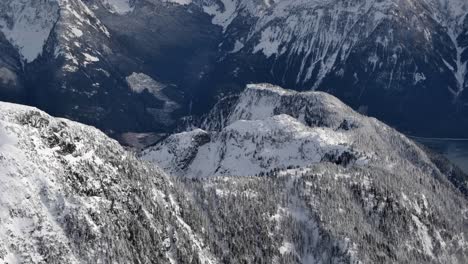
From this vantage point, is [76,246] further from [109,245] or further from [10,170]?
[10,170]

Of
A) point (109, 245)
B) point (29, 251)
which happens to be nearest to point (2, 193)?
point (29, 251)

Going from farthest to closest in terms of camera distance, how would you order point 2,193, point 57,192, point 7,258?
point 57,192, point 2,193, point 7,258

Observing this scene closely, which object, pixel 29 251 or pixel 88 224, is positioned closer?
pixel 29 251

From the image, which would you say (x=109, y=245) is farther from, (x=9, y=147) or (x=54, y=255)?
(x=9, y=147)

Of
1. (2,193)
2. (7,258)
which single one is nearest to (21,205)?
(2,193)

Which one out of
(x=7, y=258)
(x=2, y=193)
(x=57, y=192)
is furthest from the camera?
(x=57, y=192)

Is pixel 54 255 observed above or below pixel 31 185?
below

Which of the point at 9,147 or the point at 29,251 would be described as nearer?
the point at 29,251

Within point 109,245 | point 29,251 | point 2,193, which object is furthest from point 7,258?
point 109,245
